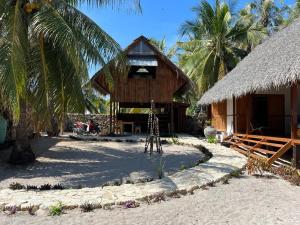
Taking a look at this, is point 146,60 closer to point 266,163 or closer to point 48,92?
point 48,92

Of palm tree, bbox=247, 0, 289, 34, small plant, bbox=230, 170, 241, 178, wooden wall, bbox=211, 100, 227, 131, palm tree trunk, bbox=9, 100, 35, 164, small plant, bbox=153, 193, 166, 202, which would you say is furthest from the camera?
palm tree, bbox=247, 0, 289, 34

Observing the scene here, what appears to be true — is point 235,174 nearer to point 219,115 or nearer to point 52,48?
point 52,48

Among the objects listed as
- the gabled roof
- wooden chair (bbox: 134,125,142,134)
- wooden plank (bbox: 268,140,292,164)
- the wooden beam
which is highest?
the gabled roof

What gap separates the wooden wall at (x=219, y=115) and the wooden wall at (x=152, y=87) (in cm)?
237

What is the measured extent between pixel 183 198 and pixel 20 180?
4072 mm

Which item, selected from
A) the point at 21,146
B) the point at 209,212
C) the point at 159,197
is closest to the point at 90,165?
the point at 21,146

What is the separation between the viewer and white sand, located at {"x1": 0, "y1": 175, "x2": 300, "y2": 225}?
5.41 m

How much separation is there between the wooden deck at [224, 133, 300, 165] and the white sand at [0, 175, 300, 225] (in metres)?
2.29

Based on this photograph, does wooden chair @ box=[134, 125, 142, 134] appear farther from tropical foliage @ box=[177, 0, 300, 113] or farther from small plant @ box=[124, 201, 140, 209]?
small plant @ box=[124, 201, 140, 209]

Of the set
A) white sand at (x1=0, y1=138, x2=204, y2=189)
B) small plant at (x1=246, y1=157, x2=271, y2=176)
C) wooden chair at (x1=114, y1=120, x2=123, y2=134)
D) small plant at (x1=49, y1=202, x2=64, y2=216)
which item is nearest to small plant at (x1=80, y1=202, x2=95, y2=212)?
small plant at (x1=49, y1=202, x2=64, y2=216)

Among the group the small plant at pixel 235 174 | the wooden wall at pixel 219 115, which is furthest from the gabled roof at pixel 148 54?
the small plant at pixel 235 174

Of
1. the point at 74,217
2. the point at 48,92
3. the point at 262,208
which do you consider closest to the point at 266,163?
the point at 262,208

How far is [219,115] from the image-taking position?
18.3 meters

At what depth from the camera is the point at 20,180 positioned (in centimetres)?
858
